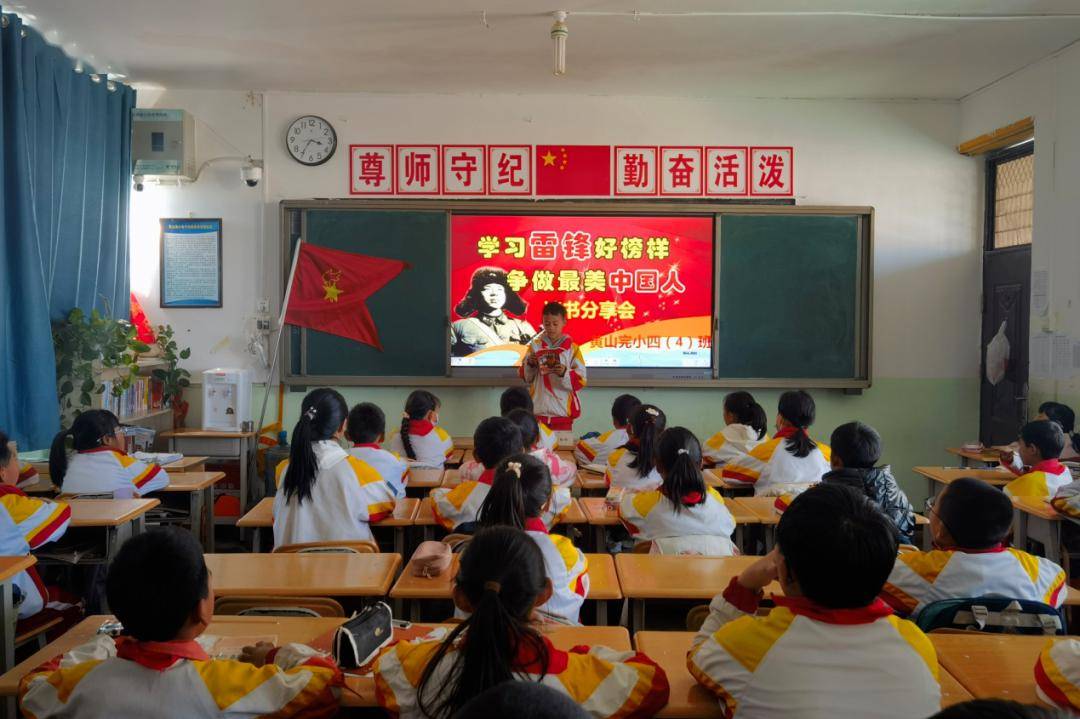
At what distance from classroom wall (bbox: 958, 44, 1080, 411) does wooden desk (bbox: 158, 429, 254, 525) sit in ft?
16.4

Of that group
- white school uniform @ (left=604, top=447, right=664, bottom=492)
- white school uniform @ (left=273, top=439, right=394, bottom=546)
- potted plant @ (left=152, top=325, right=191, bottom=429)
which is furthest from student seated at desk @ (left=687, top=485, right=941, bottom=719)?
potted plant @ (left=152, top=325, right=191, bottom=429)

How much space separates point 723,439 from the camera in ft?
14.6

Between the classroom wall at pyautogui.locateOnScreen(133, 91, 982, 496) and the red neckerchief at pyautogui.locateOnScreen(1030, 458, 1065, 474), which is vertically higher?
the classroom wall at pyautogui.locateOnScreen(133, 91, 982, 496)

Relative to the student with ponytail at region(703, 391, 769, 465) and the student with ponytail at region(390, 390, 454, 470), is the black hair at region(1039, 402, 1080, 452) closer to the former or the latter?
the student with ponytail at region(703, 391, 769, 465)

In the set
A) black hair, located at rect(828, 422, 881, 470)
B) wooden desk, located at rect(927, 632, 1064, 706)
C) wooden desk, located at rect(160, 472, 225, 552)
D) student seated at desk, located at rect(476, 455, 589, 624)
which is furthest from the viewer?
wooden desk, located at rect(160, 472, 225, 552)

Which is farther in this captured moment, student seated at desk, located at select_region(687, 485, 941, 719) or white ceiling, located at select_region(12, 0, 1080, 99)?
white ceiling, located at select_region(12, 0, 1080, 99)

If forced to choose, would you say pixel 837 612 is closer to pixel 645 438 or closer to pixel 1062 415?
pixel 645 438

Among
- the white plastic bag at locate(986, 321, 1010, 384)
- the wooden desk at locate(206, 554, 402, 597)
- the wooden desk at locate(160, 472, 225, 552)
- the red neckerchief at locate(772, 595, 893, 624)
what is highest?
the white plastic bag at locate(986, 321, 1010, 384)

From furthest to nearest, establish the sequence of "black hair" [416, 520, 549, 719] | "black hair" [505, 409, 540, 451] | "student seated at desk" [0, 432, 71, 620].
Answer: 1. "black hair" [505, 409, 540, 451]
2. "student seated at desk" [0, 432, 71, 620]
3. "black hair" [416, 520, 549, 719]

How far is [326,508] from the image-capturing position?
9.69 ft

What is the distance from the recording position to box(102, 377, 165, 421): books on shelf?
16.3 feet

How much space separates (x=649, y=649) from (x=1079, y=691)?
2.58 feet

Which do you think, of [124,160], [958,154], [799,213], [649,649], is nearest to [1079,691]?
[649,649]

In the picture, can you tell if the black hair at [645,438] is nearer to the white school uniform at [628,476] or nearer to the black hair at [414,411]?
the white school uniform at [628,476]
